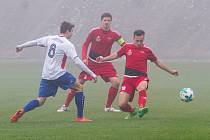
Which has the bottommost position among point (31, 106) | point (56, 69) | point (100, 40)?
point (31, 106)

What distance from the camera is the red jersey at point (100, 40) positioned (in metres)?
14.7

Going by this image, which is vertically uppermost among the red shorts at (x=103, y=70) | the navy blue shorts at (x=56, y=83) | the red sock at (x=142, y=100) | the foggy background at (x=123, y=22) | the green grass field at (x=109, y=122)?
the foggy background at (x=123, y=22)

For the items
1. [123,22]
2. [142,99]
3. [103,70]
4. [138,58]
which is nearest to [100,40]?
[103,70]

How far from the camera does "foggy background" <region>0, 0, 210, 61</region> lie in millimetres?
62094

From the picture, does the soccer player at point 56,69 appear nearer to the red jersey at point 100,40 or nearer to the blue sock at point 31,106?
the blue sock at point 31,106

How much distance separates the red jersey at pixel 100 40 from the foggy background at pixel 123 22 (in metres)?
42.3

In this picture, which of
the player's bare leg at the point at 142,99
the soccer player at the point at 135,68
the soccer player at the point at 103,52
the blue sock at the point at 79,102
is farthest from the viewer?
the soccer player at the point at 103,52

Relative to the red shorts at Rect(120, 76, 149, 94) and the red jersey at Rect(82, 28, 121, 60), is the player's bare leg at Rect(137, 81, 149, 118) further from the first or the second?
the red jersey at Rect(82, 28, 121, 60)

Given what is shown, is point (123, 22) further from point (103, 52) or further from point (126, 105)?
point (126, 105)

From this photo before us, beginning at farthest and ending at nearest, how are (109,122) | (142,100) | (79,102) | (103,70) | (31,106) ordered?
(103,70) < (79,102) < (142,100) < (31,106) < (109,122)

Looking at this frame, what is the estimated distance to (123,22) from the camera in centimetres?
6888

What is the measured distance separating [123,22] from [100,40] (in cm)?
5430

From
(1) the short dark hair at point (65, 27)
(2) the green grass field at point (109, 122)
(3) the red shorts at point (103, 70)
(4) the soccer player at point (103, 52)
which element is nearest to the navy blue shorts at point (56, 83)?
(2) the green grass field at point (109, 122)

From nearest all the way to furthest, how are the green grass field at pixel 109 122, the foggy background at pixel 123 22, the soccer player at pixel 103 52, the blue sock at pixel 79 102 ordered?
the green grass field at pixel 109 122, the blue sock at pixel 79 102, the soccer player at pixel 103 52, the foggy background at pixel 123 22
